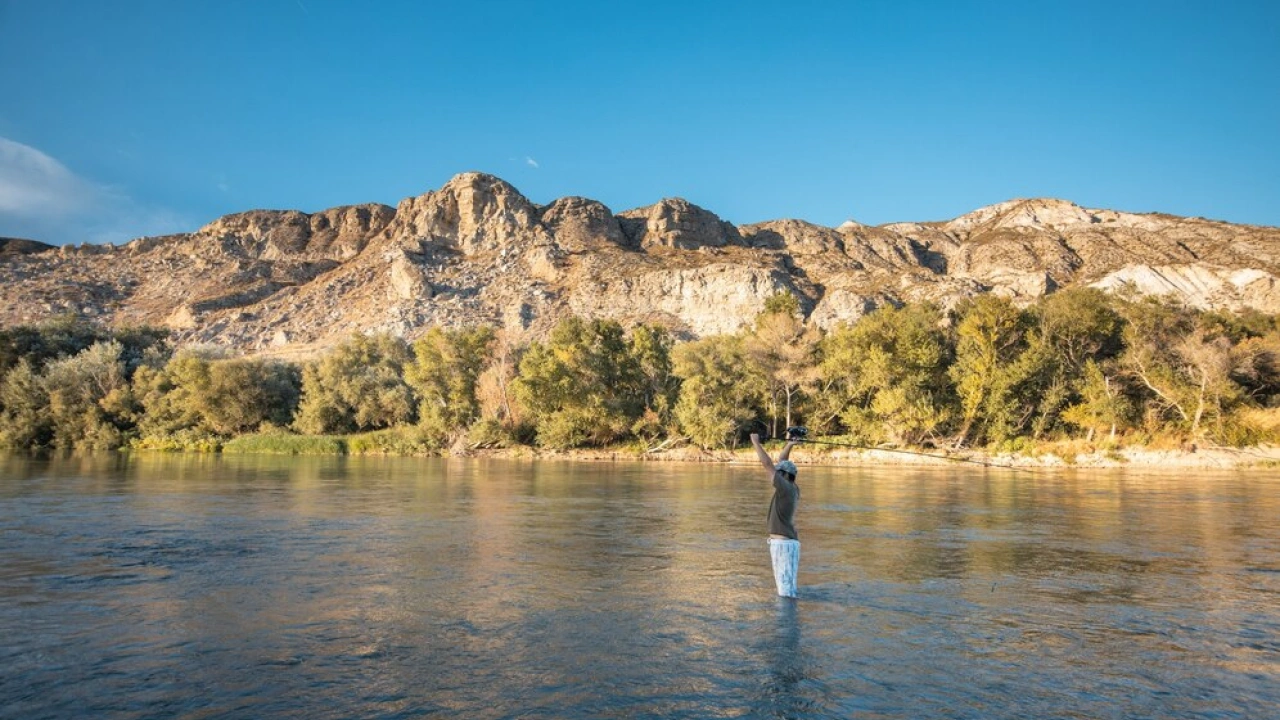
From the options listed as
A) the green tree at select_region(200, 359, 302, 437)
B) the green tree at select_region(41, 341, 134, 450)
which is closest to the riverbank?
the green tree at select_region(200, 359, 302, 437)

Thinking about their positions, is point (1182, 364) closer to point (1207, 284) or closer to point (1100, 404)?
point (1100, 404)

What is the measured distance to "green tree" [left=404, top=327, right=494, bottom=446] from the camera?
71.3 meters

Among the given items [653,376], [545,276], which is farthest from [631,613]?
[545,276]

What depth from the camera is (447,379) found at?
73.2 meters

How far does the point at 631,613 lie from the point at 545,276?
507 ft

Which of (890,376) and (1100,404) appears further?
(890,376)

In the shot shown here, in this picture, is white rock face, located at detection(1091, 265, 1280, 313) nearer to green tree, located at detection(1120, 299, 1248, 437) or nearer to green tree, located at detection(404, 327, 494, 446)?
green tree, located at detection(1120, 299, 1248, 437)

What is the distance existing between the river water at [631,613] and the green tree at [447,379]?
44.0 metres

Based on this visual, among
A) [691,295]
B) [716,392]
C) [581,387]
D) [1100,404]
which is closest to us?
[1100,404]

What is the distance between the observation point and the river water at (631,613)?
28.6 feet

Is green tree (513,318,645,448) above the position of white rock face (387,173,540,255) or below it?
below

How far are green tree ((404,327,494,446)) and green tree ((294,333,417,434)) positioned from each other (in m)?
3.18

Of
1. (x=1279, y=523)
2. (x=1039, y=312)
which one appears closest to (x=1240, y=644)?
(x=1279, y=523)

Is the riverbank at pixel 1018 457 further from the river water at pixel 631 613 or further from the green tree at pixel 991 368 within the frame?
the river water at pixel 631 613
